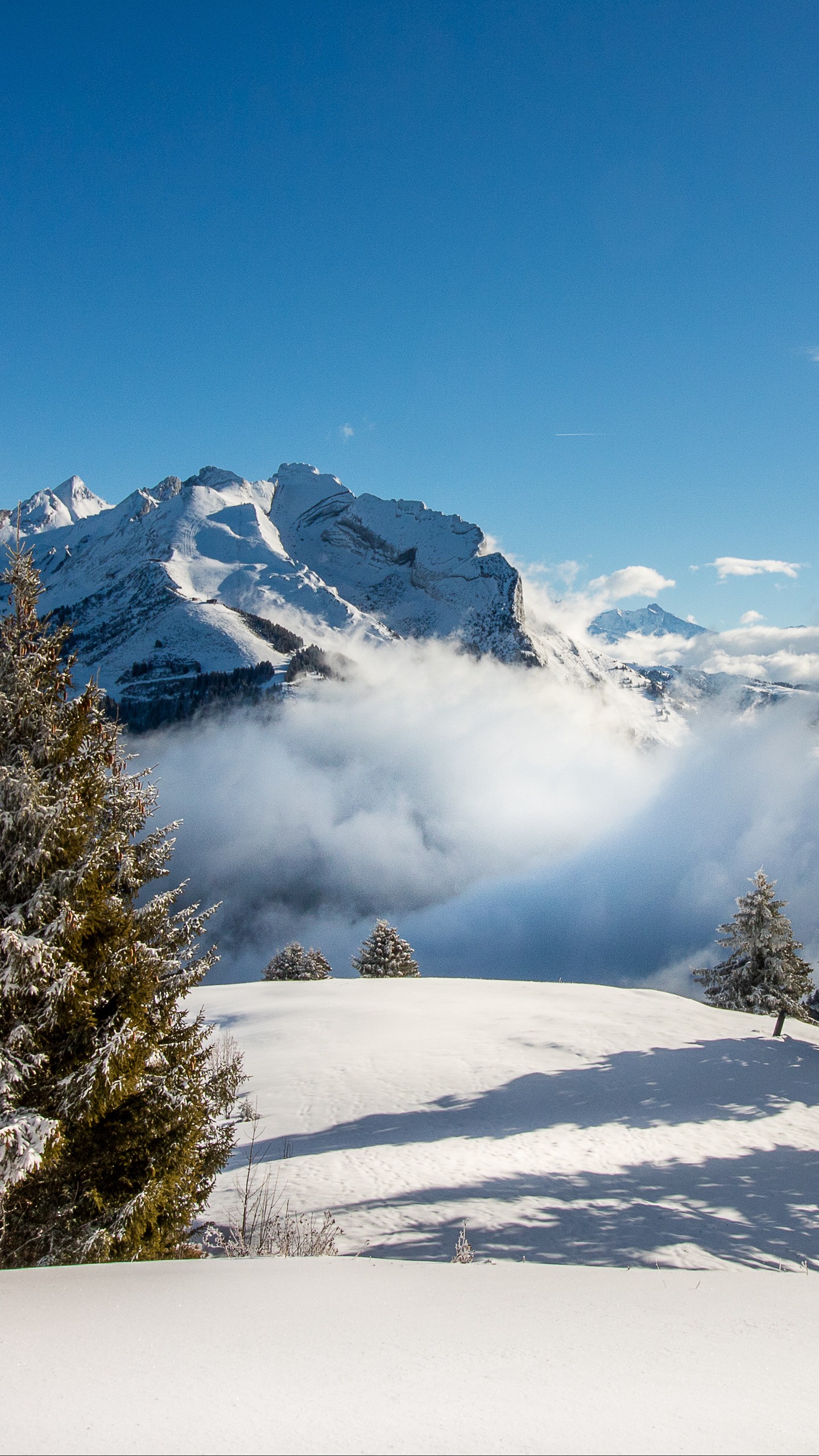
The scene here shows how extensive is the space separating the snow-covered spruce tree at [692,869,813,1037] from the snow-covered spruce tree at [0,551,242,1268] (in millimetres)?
28867

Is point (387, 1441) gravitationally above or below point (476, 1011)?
above

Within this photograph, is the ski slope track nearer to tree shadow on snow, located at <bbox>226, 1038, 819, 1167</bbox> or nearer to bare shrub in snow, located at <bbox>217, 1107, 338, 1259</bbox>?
tree shadow on snow, located at <bbox>226, 1038, 819, 1167</bbox>

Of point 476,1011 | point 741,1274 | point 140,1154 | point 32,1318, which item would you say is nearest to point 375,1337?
point 32,1318

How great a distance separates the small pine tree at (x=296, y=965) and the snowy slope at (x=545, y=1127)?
75.9ft

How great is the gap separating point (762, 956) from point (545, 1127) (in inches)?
811

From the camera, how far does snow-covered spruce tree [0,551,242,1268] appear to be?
5781mm

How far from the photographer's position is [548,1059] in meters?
20.2

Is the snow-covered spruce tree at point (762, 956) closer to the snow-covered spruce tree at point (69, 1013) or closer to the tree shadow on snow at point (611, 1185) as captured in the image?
the tree shadow on snow at point (611, 1185)

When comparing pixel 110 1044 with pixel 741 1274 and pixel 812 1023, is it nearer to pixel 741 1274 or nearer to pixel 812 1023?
pixel 741 1274

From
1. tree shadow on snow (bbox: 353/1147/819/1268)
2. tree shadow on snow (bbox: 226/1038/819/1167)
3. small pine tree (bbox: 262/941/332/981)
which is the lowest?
small pine tree (bbox: 262/941/332/981)

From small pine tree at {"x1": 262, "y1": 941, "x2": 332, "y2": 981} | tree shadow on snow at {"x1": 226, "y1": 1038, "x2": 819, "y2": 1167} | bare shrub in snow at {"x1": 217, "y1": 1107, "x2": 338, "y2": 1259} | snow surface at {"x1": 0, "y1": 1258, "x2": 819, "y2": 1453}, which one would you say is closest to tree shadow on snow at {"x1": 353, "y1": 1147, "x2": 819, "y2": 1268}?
bare shrub in snow at {"x1": 217, "y1": 1107, "x2": 338, "y2": 1259}

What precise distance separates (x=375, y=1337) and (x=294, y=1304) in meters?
0.89

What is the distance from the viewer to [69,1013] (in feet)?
19.8

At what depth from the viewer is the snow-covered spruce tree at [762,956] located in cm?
3014
